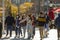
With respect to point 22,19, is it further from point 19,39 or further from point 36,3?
point 36,3

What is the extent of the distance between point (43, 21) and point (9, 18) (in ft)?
9.15

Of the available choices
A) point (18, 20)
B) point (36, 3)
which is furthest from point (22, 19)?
point (36, 3)

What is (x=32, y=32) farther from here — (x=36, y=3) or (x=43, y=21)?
(x=36, y=3)

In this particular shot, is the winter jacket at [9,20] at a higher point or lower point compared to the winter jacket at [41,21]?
lower

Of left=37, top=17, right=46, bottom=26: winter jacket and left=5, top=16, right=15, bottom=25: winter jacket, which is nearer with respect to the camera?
left=37, top=17, right=46, bottom=26: winter jacket

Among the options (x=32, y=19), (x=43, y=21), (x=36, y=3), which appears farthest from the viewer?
(x=36, y=3)

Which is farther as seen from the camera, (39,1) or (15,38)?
(39,1)

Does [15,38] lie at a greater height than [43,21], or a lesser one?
lesser

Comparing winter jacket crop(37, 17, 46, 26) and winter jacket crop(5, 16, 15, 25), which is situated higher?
winter jacket crop(37, 17, 46, 26)

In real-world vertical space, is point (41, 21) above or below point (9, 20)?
above

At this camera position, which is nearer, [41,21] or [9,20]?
[41,21]

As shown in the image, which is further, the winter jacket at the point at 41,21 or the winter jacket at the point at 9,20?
the winter jacket at the point at 9,20

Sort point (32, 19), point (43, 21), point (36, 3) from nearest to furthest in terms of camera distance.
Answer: point (43, 21)
point (32, 19)
point (36, 3)

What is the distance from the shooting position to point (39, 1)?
157 ft
